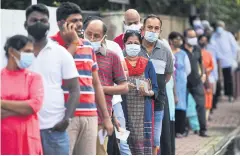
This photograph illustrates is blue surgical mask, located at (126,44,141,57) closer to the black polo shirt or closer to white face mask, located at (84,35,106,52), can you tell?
white face mask, located at (84,35,106,52)

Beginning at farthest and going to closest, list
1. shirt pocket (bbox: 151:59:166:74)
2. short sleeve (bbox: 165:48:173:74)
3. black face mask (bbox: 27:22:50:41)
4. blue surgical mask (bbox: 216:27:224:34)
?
blue surgical mask (bbox: 216:27:224:34) → short sleeve (bbox: 165:48:173:74) → shirt pocket (bbox: 151:59:166:74) → black face mask (bbox: 27:22:50:41)

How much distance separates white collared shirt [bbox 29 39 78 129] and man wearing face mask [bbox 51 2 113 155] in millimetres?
422

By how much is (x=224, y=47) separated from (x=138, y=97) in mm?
13462

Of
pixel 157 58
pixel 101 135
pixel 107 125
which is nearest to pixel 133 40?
pixel 157 58

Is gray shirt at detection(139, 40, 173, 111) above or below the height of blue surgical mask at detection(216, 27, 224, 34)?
below

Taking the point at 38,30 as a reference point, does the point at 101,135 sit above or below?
below

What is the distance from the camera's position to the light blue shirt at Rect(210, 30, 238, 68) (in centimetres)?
2384

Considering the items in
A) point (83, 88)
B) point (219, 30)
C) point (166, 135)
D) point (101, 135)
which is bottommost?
point (166, 135)

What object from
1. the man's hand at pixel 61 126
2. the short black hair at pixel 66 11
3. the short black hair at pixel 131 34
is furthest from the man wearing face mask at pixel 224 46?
the man's hand at pixel 61 126

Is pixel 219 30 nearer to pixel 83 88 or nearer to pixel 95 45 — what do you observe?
pixel 95 45

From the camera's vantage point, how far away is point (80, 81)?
27.1 ft

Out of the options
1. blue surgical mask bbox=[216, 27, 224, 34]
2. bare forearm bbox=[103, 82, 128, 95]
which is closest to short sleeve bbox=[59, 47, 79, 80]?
bare forearm bbox=[103, 82, 128, 95]

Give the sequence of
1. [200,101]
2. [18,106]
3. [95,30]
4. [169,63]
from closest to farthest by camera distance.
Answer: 1. [18,106]
2. [95,30]
3. [169,63]
4. [200,101]

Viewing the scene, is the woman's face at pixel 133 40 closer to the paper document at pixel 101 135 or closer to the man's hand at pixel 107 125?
the paper document at pixel 101 135
